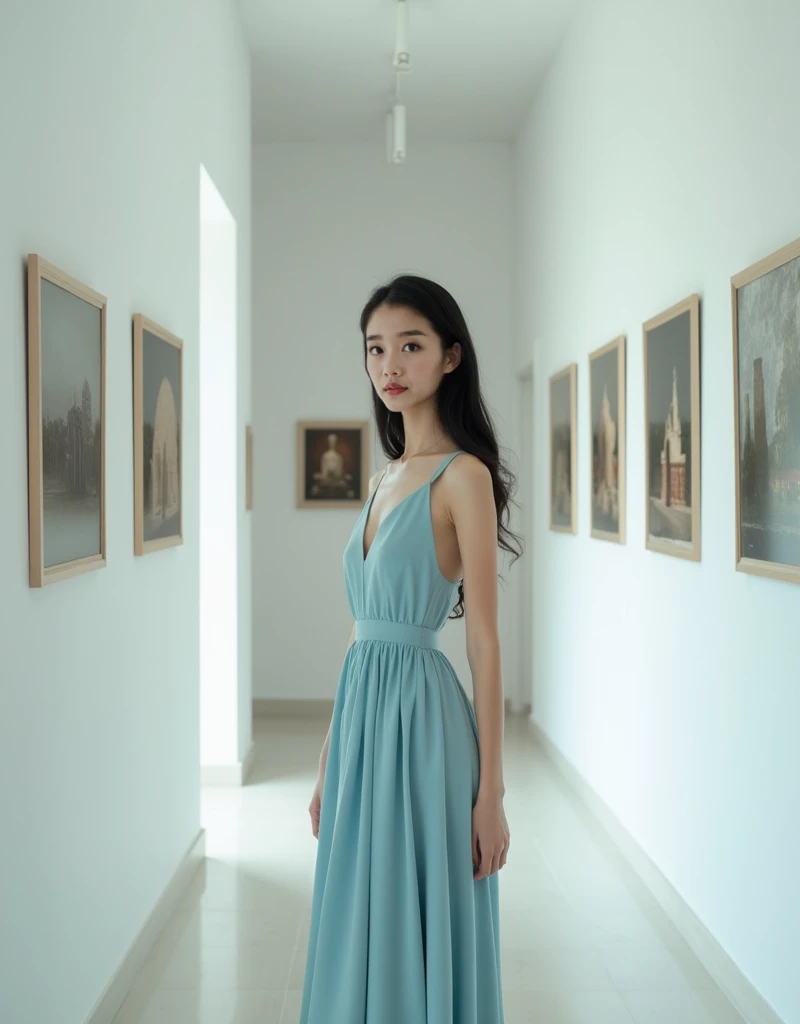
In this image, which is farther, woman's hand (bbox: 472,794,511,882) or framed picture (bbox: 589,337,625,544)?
framed picture (bbox: 589,337,625,544)

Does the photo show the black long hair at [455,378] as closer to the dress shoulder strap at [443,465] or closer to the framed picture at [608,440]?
the dress shoulder strap at [443,465]

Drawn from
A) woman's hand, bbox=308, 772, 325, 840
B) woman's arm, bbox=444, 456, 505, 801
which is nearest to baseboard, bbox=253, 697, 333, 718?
woman's hand, bbox=308, 772, 325, 840

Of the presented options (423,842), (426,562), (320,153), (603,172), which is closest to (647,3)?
(603,172)

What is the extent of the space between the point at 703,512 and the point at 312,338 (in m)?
5.97

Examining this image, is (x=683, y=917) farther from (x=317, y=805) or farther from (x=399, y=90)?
(x=399, y=90)

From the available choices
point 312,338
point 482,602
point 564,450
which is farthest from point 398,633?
point 312,338

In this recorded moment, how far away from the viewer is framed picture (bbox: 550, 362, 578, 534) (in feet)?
22.7

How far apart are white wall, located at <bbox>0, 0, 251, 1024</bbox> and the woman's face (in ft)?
3.03

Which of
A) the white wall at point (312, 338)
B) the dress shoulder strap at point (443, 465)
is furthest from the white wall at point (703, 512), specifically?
the white wall at point (312, 338)

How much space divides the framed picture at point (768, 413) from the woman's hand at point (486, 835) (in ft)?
4.33

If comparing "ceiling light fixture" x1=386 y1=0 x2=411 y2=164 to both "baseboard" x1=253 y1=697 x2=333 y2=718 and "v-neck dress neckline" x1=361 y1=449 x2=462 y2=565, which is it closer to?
"v-neck dress neckline" x1=361 y1=449 x2=462 y2=565

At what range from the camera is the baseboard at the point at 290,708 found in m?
9.46

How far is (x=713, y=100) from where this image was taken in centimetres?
401

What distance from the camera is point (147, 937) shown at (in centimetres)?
413
